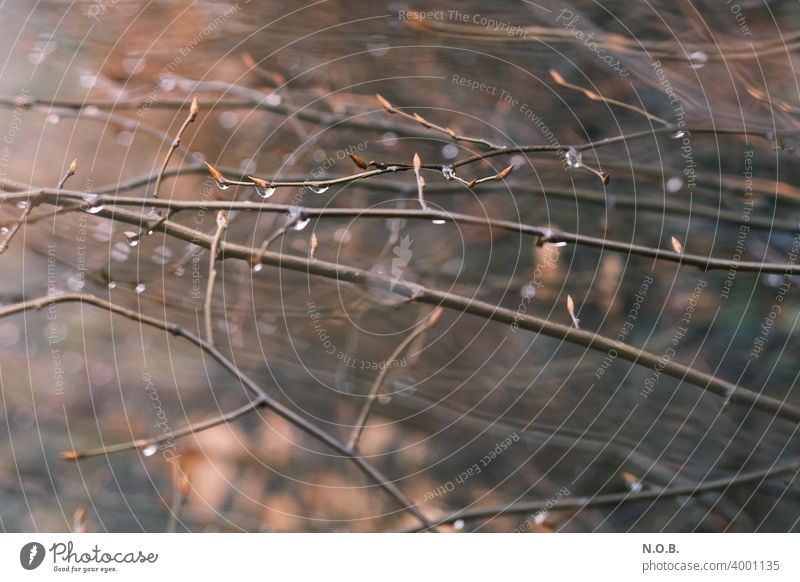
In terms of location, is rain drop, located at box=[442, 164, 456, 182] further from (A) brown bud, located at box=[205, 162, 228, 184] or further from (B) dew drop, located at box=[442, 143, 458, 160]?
(A) brown bud, located at box=[205, 162, 228, 184]

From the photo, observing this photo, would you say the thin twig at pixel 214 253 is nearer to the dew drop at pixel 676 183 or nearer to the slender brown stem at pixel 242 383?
the slender brown stem at pixel 242 383

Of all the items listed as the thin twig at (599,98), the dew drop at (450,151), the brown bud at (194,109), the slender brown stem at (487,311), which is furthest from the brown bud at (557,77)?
the brown bud at (194,109)

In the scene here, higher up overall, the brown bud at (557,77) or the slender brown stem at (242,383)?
the brown bud at (557,77)

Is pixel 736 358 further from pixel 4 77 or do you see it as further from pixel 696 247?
pixel 4 77

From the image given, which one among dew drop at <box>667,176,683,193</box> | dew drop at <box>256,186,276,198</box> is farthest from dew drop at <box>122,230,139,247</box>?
dew drop at <box>667,176,683,193</box>

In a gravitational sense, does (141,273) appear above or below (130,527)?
above

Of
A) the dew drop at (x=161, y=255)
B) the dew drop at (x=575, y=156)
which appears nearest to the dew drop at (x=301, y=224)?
the dew drop at (x=161, y=255)

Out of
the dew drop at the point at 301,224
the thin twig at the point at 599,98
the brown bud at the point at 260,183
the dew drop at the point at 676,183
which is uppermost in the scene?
the thin twig at the point at 599,98
